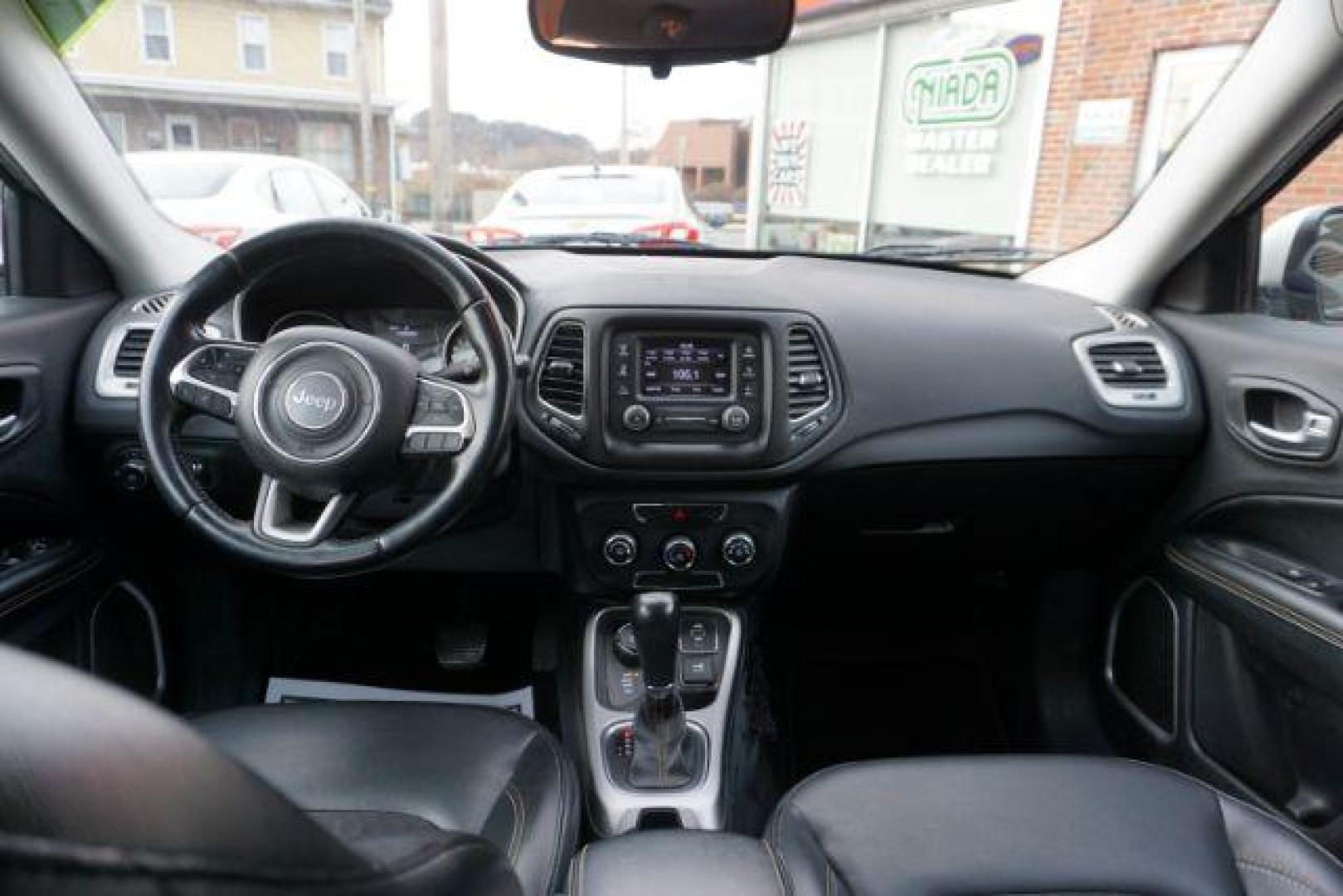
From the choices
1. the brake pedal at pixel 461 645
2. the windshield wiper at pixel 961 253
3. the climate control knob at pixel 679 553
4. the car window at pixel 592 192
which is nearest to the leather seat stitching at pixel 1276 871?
the climate control knob at pixel 679 553

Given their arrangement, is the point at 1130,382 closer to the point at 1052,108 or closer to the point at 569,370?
the point at 569,370

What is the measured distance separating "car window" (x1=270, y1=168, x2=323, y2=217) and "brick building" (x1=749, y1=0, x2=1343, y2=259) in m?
1.96

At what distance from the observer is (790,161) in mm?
7477

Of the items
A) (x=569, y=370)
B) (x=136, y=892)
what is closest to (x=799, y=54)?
(x=569, y=370)

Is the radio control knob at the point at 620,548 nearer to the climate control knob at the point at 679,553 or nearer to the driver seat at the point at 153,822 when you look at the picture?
the climate control knob at the point at 679,553

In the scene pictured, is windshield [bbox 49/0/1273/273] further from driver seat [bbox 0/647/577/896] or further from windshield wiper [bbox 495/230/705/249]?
driver seat [bbox 0/647/577/896]

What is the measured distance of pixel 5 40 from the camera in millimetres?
1779

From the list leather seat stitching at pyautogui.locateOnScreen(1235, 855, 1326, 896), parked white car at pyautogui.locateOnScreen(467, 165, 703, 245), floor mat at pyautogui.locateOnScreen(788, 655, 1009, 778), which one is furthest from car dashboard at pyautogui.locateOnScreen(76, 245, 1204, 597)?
leather seat stitching at pyautogui.locateOnScreen(1235, 855, 1326, 896)

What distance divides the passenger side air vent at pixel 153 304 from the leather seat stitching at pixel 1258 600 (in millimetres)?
2226

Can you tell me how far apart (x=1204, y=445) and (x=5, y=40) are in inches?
98.2

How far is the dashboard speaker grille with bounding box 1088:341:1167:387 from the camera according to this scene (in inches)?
81.0

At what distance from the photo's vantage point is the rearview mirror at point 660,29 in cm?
174

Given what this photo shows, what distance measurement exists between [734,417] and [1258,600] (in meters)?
1.03

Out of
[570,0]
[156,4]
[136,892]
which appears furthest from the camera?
[156,4]
